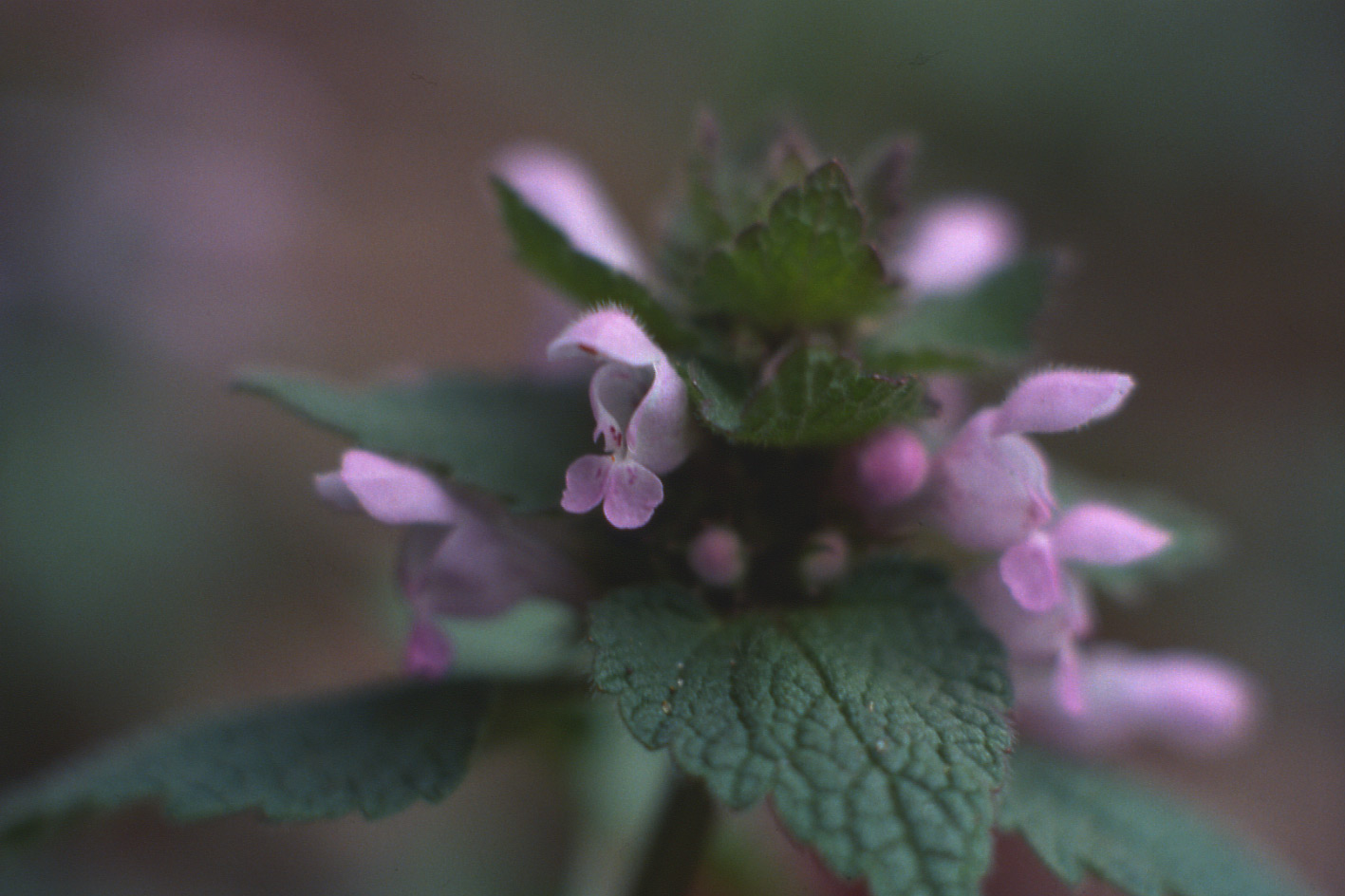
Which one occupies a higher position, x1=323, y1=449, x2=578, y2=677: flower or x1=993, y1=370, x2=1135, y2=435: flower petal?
x1=993, y1=370, x2=1135, y2=435: flower petal

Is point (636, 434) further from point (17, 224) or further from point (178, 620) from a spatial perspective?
point (17, 224)

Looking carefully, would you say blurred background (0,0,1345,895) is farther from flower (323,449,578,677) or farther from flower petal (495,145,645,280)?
flower (323,449,578,677)

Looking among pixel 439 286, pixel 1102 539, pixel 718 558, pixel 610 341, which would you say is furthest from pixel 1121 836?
pixel 439 286

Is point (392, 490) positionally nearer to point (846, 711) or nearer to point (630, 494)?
point (630, 494)

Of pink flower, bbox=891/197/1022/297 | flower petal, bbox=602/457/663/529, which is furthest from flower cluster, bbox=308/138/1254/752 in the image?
pink flower, bbox=891/197/1022/297

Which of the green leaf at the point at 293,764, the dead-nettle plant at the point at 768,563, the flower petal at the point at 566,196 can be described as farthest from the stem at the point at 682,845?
the flower petal at the point at 566,196

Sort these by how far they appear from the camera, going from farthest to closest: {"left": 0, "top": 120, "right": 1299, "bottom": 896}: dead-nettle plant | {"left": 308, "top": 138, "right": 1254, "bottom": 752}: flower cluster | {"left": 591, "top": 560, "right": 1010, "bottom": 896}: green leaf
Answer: {"left": 308, "top": 138, "right": 1254, "bottom": 752}: flower cluster < {"left": 0, "top": 120, "right": 1299, "bottom": 896}: dead-nettle plant < {"left": 591, "top": 560, "right": 1010, "bottom": 896}: green leaf

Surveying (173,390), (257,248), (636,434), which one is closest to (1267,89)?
(257,248)
